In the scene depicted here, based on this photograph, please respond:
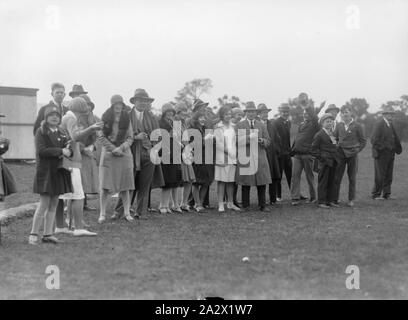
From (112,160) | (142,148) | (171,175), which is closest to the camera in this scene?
(112,160)

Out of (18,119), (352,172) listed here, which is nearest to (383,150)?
(352,172)

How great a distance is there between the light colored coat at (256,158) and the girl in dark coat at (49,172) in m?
4.29

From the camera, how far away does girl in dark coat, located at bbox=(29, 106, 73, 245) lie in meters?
8.06

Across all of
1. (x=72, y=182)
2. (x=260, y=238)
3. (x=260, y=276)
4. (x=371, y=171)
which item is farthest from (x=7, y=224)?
(x=371, y=171)

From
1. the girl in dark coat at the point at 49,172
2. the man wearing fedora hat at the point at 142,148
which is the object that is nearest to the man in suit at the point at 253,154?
the man wearing fedora hat at the point at 142,148

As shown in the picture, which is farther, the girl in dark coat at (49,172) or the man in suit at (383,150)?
the man in suit at (383,150)

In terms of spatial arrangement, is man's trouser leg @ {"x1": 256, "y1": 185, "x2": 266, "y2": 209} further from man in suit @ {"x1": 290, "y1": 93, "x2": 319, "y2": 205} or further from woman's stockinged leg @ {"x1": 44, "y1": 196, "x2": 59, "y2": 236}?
woman's stockinged leg @ {"x1": 44, "y1": 196, "x2": 59, "y2": 236}

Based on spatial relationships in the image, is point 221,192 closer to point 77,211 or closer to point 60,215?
point 60,215

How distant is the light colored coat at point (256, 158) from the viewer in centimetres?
1166

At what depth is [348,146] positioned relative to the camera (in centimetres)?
1249

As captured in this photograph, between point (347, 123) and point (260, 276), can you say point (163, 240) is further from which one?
point (347, 123)

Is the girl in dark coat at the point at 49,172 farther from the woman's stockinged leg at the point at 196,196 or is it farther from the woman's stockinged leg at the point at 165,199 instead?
the woman's stockinged leg at the point at 196,196

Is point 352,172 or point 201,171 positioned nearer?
point 201,171

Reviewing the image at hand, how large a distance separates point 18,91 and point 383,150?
1479cm
